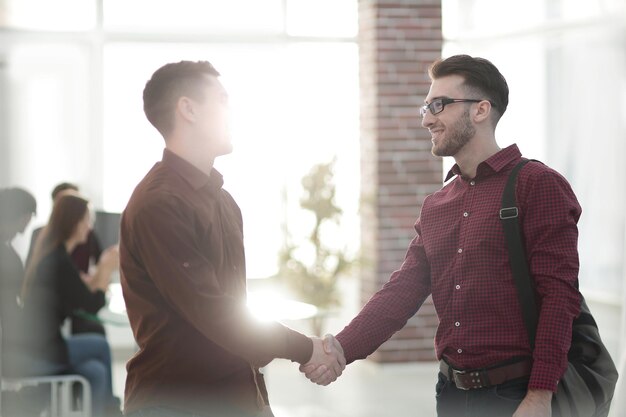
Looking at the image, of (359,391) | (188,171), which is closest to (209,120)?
(188,171)

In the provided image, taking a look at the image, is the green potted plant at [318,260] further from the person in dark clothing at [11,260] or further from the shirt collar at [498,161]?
the shirt collar at [498,161]

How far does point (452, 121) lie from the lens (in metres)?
2.91

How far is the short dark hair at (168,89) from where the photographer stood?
2.58m

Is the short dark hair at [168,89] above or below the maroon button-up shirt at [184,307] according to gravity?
above

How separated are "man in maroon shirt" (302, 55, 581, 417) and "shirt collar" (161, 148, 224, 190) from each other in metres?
0.69

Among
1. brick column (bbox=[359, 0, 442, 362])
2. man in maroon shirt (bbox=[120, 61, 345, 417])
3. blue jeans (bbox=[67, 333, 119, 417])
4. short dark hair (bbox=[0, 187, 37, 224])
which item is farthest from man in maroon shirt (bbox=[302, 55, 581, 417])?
brick column (bbox=[359, 0, 442, 362])

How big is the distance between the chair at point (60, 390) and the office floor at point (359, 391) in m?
1.60

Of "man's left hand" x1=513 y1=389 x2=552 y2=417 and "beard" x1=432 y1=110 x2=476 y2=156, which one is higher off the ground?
"beard" x1=432 y1=110 x2=476 y2=156

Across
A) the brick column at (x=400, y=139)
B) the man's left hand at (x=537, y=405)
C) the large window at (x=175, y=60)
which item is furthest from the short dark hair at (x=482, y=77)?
the large window at (x=175, y=60)

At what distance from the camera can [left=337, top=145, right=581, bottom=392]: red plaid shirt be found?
2574 millimetres

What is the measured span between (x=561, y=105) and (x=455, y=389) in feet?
17.1

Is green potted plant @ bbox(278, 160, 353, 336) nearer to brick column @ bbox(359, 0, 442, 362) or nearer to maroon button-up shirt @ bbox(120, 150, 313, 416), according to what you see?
brick column @ bbox(359, 0, 442, 362)

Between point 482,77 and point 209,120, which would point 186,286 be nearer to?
point 209,120

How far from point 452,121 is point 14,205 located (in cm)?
264
